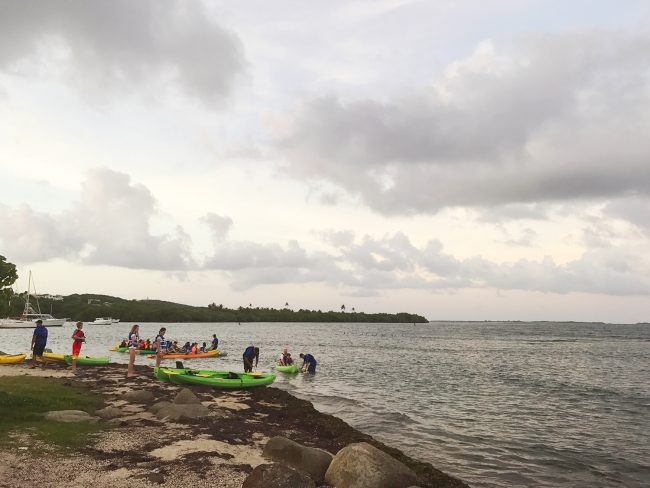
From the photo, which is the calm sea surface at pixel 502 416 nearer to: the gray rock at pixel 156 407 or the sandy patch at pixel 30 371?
the gray rock at pixel 156 407

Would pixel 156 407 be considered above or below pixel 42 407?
below

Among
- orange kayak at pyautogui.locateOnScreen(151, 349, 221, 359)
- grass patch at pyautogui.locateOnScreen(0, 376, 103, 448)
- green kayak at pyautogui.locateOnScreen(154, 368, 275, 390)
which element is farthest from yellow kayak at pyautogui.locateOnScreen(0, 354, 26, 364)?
orange kayak at pyautogui.locateOnScreen(151, 349, 221, 359)

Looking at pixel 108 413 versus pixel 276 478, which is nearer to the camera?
pixel 276 478

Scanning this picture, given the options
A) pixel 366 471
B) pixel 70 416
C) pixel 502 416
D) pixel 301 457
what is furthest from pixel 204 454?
pixel 502 416

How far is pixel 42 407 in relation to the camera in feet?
52.3

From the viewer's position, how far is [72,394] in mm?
19516

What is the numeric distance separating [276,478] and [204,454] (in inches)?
152

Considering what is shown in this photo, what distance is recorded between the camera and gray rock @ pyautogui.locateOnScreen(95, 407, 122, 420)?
16114 millimetres

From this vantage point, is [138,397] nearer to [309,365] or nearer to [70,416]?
[70,416]

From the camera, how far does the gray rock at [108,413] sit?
52.9 ft

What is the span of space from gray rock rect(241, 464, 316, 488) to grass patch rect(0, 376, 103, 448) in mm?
5886

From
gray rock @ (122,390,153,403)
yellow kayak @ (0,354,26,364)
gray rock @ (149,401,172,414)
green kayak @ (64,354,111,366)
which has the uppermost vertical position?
gray rock @ (149,401,172,414)

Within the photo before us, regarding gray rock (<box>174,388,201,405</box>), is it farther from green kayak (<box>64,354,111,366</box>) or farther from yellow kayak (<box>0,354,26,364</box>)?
yellow kayak (<box>0,354,26,364</box>)

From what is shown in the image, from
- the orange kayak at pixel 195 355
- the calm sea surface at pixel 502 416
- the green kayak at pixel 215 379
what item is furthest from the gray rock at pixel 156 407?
the orange kayak at pixel 195 355
